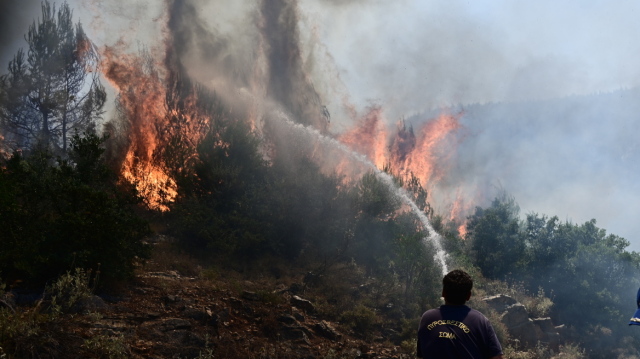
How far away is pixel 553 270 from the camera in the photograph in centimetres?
2856

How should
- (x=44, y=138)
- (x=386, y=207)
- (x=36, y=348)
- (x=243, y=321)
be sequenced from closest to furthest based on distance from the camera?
(x=36, y=348) → (x=243, y=321) → (x=386, y=207) → (x=44, y=138)

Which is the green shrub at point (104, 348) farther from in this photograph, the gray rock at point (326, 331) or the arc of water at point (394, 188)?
the arc of water at point (394, 188)

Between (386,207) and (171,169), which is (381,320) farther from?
(171,169)

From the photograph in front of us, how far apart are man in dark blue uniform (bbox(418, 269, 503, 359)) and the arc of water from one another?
18.5 meters

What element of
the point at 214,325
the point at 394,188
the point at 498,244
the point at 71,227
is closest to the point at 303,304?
the point at 214,325

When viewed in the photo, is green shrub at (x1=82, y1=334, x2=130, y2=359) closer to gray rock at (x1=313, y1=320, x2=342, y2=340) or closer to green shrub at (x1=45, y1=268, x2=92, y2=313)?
green shrub at (x1=45, y1=268, x2=92, y2=313)

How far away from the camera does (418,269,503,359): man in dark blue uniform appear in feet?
12.4

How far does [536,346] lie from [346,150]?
20826 mm

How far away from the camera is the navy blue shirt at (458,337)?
12.3 feet

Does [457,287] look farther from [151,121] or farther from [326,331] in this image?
[151,121]

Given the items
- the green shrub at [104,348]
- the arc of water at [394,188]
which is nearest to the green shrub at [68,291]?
the green shrub at [104,348]

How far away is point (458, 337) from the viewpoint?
378 cm

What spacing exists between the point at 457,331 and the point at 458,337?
53 mm

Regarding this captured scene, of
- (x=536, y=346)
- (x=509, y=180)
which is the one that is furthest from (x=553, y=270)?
(x=509, y=180)
